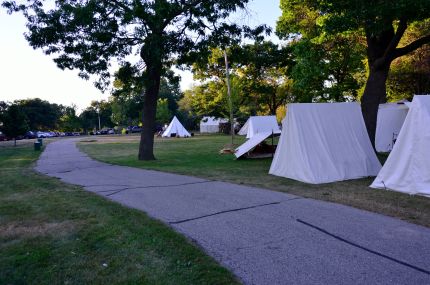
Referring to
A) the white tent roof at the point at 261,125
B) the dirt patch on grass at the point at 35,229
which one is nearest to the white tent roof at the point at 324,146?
the dirt patch on grass at the point at 35,229

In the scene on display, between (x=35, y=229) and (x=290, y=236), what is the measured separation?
402cm

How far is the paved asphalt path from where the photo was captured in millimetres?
3878

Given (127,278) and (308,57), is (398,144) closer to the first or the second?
(127,278)

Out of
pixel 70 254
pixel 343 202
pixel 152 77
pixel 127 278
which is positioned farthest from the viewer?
pixel 152 77

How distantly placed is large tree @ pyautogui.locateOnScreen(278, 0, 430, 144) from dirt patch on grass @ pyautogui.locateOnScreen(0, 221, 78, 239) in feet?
32.4

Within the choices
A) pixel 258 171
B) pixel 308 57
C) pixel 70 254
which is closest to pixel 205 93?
pixel 308 57

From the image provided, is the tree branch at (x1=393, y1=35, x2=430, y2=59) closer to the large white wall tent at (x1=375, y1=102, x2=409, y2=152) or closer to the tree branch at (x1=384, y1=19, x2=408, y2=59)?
the tree branch at (x1=384, y1=19, x2=408, y2=59)

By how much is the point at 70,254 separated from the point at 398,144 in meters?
7.47

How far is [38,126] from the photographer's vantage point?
→ 298 feet

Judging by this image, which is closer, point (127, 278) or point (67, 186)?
point (127, 278)

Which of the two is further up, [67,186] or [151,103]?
[151,103]

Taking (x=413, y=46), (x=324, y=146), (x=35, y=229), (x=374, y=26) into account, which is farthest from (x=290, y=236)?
(x=413, y=46)

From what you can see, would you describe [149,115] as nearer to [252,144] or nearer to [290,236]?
[252,144]

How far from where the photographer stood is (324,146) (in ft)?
34.4
